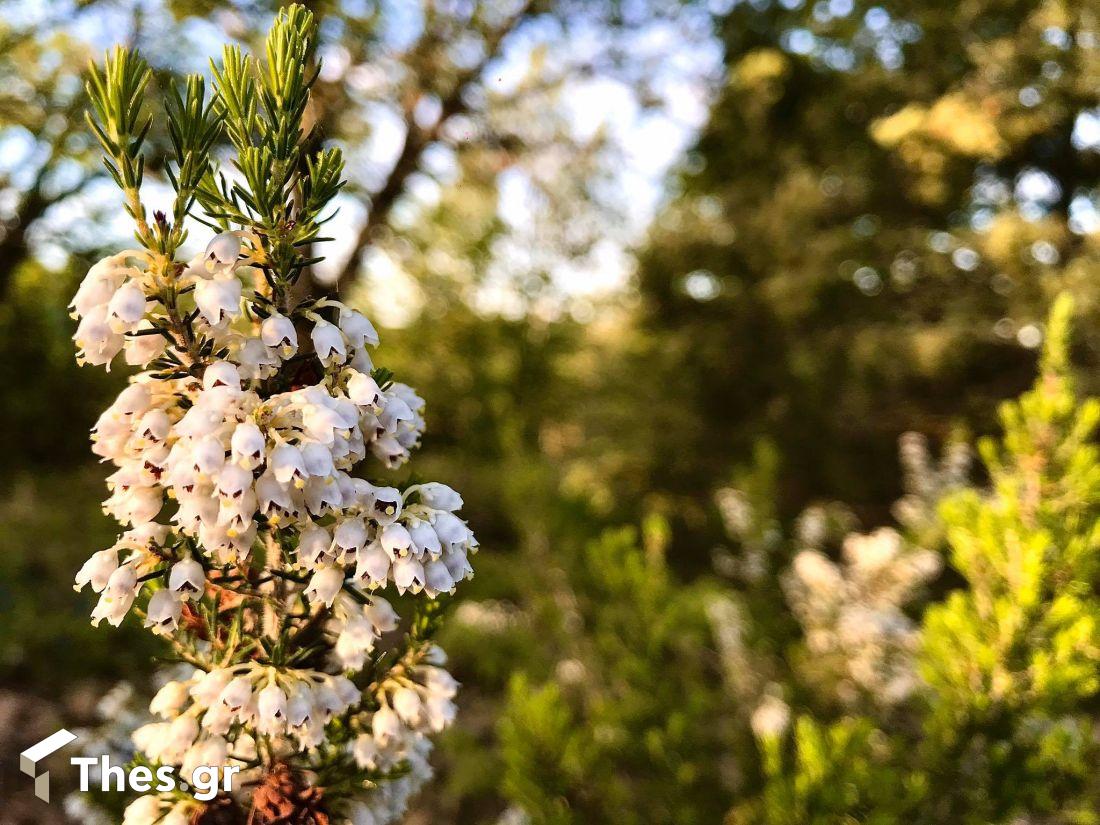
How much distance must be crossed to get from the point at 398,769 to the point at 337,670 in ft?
0.82

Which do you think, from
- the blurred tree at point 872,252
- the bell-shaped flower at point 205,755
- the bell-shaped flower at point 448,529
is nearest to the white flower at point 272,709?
the bell-shaped flower at point 205,755

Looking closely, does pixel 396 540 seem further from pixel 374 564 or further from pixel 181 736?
pixel 181 736

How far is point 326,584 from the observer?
45.1 inches

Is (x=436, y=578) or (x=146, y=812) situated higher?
(x=436, y=578)

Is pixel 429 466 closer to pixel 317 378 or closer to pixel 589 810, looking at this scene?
pixel 589 810

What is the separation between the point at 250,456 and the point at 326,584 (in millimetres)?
261

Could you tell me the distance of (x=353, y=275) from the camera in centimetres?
816

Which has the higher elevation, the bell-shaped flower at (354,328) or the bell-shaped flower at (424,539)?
the bell-shaped flower at (354,328)

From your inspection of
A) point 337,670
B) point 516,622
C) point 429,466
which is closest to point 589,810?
point 337,670

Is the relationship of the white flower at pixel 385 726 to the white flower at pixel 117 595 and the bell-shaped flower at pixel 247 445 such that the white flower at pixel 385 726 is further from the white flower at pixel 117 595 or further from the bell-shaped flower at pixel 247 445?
the bell-shaped flower at pixel 247 445

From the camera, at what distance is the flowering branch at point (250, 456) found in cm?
104

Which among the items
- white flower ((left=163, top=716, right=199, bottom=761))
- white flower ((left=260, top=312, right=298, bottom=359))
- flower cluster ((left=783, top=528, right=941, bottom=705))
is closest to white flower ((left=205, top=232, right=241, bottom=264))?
white flower ((left=260, top=312, right=298, bottom=359))

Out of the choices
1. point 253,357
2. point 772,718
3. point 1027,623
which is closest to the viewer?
point 253,357

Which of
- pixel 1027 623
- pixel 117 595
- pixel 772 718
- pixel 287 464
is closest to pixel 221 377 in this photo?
pixel 287 464
